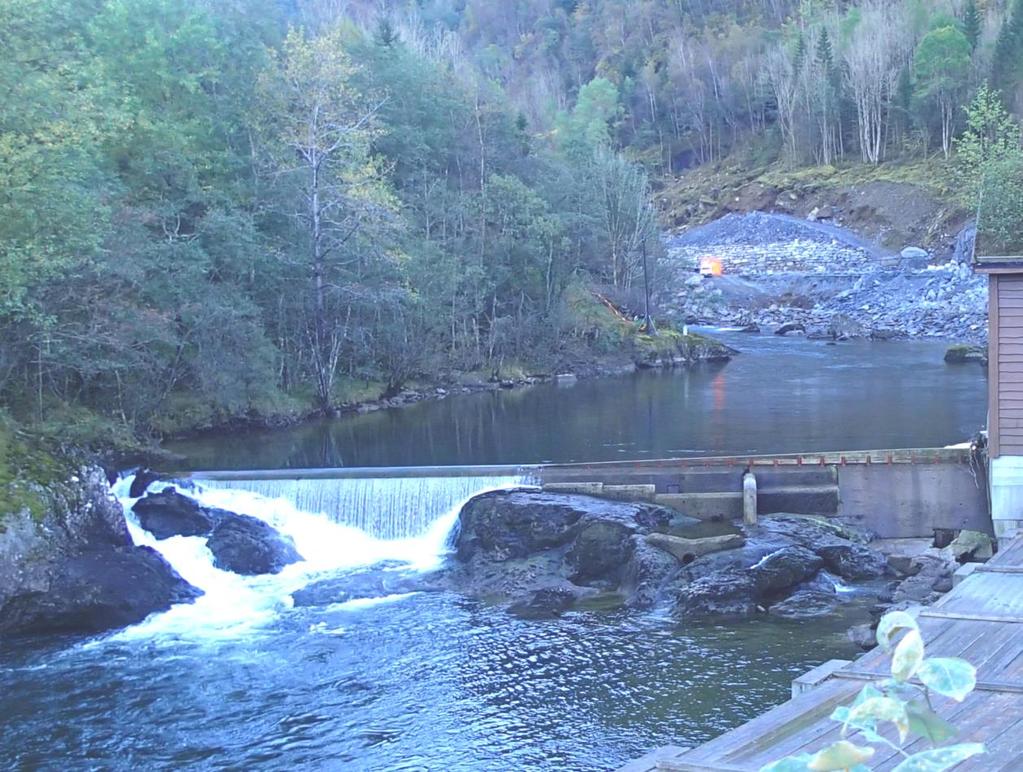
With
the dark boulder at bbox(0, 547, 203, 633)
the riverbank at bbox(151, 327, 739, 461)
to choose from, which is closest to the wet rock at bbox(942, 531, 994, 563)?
the dark boulder at bbox(0, 547, 203, 633)

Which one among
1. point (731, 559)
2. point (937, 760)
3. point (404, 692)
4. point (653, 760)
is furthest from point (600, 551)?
point (937, 760)

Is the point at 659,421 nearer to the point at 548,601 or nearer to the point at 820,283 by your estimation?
the point at 548,601

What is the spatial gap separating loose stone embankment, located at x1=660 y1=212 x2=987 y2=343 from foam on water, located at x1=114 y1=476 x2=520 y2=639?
32.6 metres

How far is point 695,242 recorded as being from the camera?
247 feet

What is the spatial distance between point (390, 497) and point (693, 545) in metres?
6.12

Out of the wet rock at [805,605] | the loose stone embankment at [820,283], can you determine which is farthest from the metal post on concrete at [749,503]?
the loose stone embankment at [820,283]

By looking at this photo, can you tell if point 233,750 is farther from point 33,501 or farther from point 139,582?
point 33,501

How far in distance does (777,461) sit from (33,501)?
13150 millimetres

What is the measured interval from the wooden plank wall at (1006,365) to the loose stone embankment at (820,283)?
32.3m

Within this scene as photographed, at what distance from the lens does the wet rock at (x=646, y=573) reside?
1738 centimetres

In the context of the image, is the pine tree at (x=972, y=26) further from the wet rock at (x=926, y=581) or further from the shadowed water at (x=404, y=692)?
the shadowed water at (x=404, y=692)

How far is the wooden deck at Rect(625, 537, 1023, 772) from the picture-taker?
7145 millimetres

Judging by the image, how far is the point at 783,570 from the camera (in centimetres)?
1722

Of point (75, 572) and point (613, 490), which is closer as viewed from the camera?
point (75, 572)
